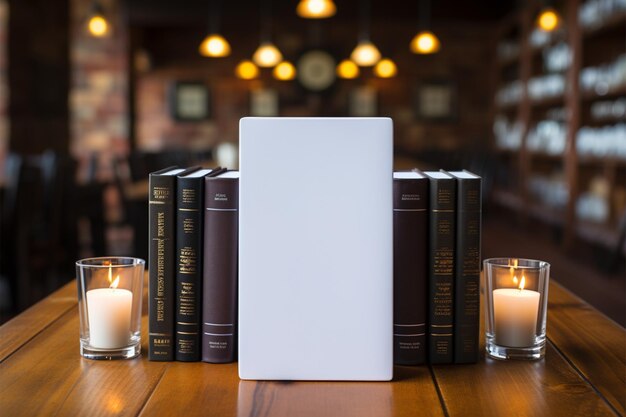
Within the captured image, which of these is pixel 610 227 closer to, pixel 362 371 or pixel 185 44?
pixel 362 371

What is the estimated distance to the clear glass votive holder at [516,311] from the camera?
1.14 meters

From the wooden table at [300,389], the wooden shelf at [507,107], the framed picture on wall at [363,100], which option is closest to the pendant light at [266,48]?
the framed picture on wall at [363,100]

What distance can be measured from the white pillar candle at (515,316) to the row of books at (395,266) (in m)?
0.05

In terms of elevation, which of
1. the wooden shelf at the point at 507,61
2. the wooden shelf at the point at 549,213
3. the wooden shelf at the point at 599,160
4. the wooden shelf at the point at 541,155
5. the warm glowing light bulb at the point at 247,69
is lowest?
the wooden shelf at the point at 549,213

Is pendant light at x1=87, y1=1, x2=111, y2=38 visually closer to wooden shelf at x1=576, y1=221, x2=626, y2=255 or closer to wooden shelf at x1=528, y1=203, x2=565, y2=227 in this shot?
wooden shelf at x1=576, y1=221, x2=626, y2=255

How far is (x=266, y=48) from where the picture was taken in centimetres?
808

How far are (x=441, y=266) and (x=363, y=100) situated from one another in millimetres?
10240

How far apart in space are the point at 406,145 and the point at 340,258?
33.9ft

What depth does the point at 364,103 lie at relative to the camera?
11.2 meters

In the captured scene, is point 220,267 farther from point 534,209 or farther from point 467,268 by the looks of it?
point 534,209

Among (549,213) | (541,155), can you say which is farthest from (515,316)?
(541,155)

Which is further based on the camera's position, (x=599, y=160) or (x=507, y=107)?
(x=507, y=107)

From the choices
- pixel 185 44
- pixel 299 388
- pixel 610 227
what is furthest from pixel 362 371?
pixel 185 44

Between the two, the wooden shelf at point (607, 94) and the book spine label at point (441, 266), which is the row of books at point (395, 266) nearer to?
the book spine label at point (441, 266)
